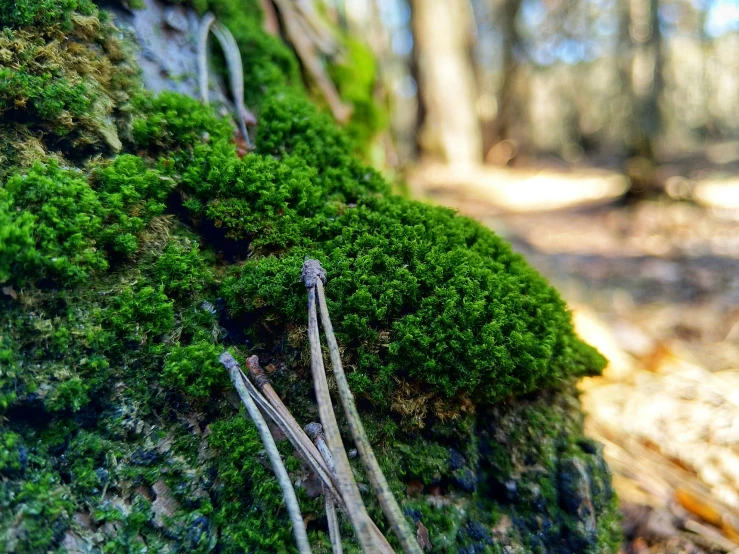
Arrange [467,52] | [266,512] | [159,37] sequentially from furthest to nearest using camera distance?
[467,52]
[159,37]
[266,512]

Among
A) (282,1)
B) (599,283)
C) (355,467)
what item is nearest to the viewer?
(355,467)

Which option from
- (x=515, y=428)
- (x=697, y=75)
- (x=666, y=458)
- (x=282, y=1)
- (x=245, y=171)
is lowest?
(x=515, y=428)

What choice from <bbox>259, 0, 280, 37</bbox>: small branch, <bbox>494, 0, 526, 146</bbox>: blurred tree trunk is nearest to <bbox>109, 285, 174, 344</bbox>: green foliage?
<bbox>259, 0, 280, 37</bbox>: small branch

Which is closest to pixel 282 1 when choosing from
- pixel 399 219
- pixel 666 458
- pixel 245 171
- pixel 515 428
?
pixel 245 171

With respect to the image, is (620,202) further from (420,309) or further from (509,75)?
(420,309)

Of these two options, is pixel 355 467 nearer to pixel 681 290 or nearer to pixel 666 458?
pixel 666 458

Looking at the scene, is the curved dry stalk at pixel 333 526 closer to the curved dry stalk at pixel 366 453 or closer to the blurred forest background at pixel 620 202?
the curved dry stalk at pixel 366 453
